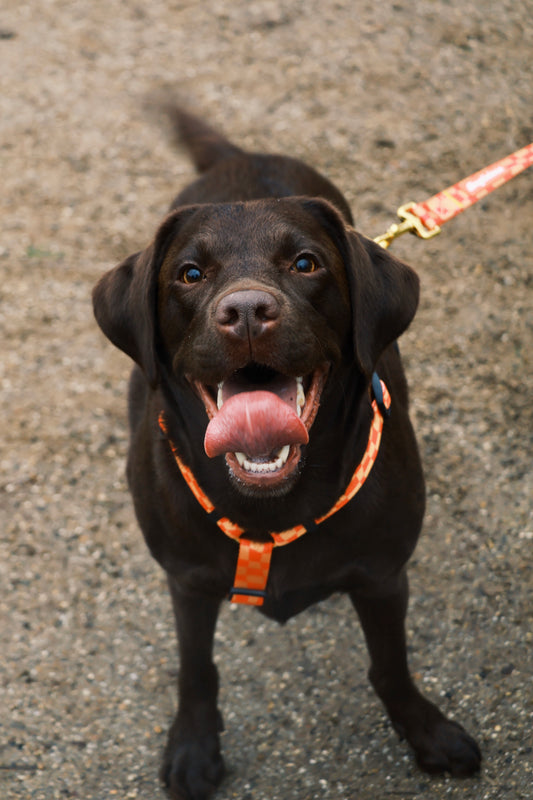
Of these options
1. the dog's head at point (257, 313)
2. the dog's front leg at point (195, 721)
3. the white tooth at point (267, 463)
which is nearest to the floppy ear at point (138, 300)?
the dog's head at point (257, 313)

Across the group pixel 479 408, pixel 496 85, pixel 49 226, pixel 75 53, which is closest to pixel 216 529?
pixel 479 408

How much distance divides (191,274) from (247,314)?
336 mm

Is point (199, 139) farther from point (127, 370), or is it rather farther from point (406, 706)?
point (406, 706)

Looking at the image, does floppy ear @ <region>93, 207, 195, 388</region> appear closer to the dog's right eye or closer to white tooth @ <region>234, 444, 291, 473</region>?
the dog's right eye

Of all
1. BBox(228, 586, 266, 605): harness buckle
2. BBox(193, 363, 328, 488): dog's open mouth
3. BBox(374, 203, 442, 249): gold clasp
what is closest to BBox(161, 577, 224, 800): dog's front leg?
BBox(228, 586, 266, 605): harness buckle

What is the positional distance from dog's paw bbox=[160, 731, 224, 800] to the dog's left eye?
1.46 meters

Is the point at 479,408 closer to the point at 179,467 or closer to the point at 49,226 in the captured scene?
the point at 179,467

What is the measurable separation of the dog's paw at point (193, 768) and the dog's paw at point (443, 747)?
57 cm

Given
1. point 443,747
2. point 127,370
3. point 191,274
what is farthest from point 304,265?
point 127,370

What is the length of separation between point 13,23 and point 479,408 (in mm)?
3995

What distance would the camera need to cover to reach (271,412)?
6.67 ft

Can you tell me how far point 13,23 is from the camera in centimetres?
594

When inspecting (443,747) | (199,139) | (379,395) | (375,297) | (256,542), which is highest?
(375,297)

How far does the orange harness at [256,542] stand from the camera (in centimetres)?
234
